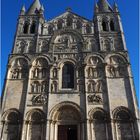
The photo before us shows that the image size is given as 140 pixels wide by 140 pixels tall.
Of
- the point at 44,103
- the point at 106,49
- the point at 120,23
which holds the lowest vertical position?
the point at 44,103

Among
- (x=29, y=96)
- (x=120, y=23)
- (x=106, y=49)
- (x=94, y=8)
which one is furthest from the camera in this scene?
(x=94, y=8)

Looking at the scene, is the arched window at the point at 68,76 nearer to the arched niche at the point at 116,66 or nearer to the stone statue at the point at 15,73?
the arched niche at the point at 116,66

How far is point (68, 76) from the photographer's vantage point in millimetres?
20969

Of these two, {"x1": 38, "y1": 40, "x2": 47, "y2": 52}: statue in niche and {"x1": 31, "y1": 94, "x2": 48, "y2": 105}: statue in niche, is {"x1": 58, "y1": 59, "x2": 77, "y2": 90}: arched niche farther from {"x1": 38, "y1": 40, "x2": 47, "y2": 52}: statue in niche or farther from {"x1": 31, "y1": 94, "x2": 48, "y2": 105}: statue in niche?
{"x1": 38, "y1": 40, "x2": 47, "y2": 52}: statue in niche

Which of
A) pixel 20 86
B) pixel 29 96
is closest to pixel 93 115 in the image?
pixel 29 96

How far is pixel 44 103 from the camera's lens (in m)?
19.1

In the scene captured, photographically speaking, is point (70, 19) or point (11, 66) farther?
point (70, 19)

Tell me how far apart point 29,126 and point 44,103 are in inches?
93.8

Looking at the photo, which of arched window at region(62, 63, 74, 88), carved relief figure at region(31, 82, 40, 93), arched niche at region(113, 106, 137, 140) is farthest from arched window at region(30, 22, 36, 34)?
arched niche at region(113, 106, 137, 140)

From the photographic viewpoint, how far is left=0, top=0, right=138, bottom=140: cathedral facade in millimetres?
17984

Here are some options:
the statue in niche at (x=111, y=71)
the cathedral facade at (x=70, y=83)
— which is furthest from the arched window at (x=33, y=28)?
the statue in niche at (x=111, y=71)

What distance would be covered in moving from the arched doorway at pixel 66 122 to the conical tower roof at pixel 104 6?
13.6 metres

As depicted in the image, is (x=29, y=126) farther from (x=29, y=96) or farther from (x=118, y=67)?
(x=118, y=67)

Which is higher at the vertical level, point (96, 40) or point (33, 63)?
point (96, 40)
